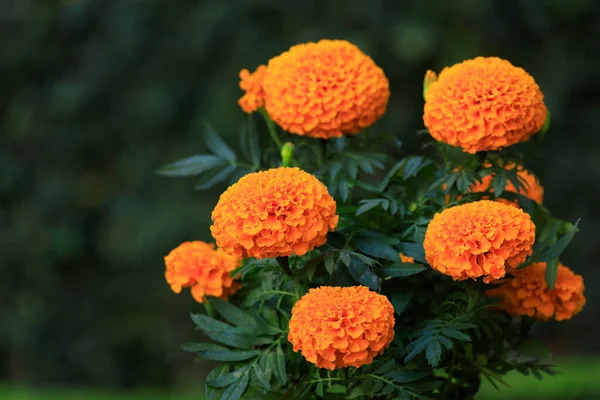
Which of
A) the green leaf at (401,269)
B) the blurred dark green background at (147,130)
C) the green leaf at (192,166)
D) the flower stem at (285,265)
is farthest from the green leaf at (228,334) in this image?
the blurred dark green background at (147,130)

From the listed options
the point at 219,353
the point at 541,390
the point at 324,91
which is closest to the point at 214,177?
the point at 324,91

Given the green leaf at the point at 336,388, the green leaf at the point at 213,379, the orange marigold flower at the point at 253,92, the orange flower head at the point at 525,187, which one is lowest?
the green leaf at the point at 336,388

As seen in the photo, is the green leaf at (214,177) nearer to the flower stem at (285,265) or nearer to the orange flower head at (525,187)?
the flower stem at (285,265)

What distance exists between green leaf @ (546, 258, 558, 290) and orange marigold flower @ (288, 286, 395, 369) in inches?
11.8

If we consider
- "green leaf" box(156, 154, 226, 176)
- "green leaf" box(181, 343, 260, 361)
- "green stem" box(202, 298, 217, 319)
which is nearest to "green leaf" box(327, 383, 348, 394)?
"green leaf" box(181, 343, 260, 361)

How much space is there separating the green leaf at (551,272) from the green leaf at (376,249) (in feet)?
0.79

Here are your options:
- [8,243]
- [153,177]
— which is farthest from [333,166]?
[8,243]

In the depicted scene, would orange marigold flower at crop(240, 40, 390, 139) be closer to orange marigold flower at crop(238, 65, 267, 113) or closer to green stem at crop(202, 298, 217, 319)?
orange marigold flower at crop(238, 65, 267, 113)

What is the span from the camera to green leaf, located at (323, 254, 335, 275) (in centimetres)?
115

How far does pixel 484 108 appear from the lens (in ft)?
4.08

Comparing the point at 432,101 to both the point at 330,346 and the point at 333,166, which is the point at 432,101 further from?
the point at 330,346

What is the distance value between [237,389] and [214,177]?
1.46ft

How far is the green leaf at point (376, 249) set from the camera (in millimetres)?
1220

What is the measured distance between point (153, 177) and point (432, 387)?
3.06 m
